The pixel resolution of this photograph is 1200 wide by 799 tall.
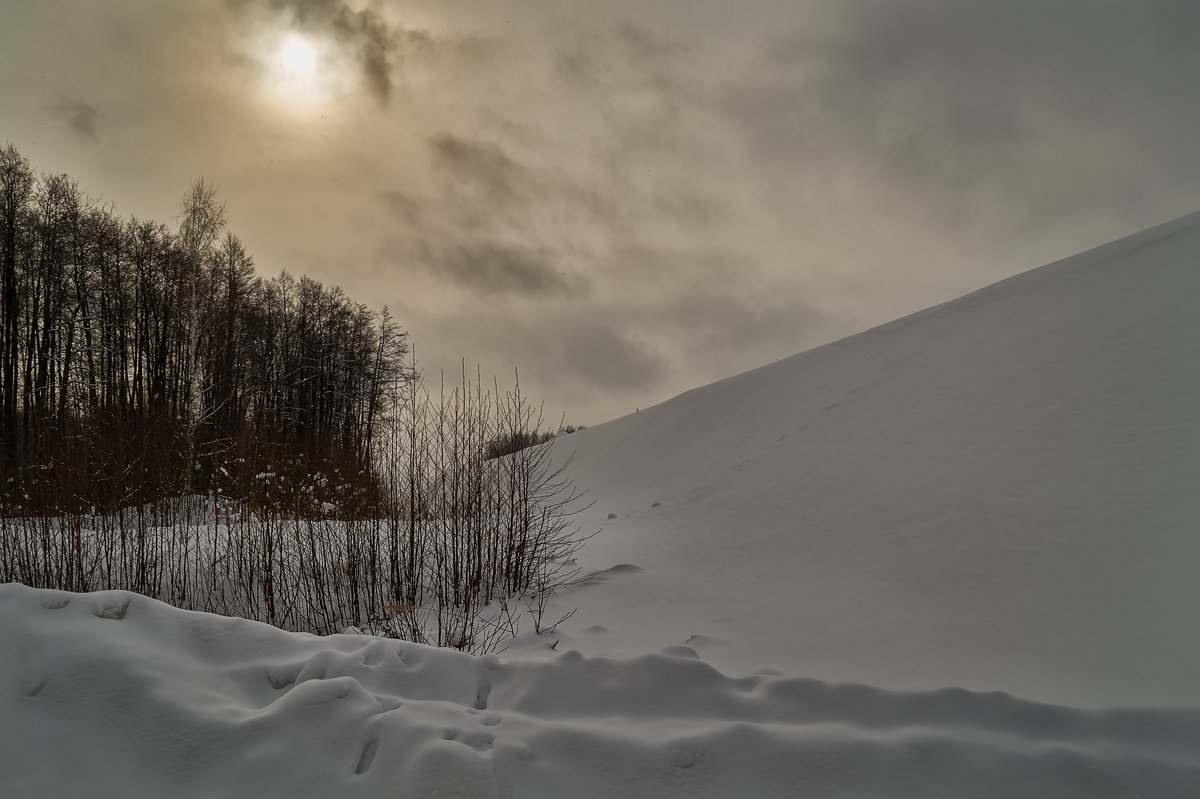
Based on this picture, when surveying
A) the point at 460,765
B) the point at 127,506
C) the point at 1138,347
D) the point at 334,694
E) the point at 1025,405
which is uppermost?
the point at 1138,347

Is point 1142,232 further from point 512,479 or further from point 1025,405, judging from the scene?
point 512,479

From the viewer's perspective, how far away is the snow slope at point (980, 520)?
126 inches

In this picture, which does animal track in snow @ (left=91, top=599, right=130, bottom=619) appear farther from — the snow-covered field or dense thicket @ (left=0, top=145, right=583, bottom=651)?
dense thicket @ (left=0, top=145, right=583, bottom=651)

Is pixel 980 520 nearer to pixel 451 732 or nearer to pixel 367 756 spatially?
pixel 451 732

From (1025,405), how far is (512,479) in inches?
211

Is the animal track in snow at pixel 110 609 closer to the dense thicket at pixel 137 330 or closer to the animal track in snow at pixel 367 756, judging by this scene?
the animal track in snow at pixel 367 756

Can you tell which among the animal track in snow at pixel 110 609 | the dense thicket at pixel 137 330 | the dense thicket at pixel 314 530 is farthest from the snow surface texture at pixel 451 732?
the dense thicket at pixel 137 330

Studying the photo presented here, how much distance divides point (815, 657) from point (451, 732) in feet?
7.04

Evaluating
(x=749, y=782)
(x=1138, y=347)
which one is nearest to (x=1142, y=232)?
(x=1138, y=347)

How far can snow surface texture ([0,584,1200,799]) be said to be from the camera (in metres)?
1.95

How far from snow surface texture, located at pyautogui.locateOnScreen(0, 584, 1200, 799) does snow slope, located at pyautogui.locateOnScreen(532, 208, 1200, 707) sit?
1.72 feet

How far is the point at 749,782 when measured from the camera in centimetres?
206

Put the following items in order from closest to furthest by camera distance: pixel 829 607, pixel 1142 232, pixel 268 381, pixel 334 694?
pixel 334 694 → pixel 829 607 → pixel 1142 232 → pixel 268 381

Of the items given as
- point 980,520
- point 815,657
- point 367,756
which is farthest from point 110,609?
point 980,520
